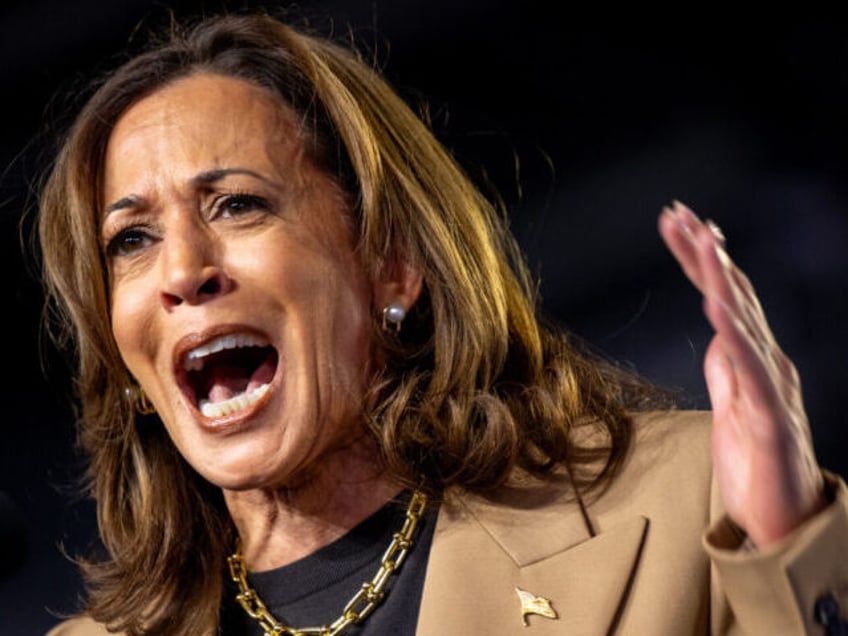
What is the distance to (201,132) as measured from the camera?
235 centimetres

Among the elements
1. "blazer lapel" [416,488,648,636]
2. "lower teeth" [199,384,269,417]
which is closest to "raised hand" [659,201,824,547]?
"blazer lapel" [416,488,648,636]

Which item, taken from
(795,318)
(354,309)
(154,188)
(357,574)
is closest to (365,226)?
(354,309)

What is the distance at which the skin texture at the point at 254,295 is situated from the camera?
226cm

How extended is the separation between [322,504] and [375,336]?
0.85ft

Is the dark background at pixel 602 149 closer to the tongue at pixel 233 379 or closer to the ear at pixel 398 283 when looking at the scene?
the ear at pixel 398 283

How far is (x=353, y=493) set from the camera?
233 cm

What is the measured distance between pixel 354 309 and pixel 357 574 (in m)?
0.38

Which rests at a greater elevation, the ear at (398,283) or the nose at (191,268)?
the nose at (191,268)

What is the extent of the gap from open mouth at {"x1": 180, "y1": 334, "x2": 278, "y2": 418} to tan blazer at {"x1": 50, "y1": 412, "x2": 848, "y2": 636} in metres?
0.33

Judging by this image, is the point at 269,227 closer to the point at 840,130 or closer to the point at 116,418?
the point at 116,418

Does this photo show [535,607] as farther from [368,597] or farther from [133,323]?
[133,323]

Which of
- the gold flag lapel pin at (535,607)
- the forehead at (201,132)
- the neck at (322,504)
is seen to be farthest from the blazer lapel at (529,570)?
the forehead at (201,132)

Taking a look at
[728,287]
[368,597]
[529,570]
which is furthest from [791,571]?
[368,597]

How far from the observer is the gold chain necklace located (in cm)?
225
